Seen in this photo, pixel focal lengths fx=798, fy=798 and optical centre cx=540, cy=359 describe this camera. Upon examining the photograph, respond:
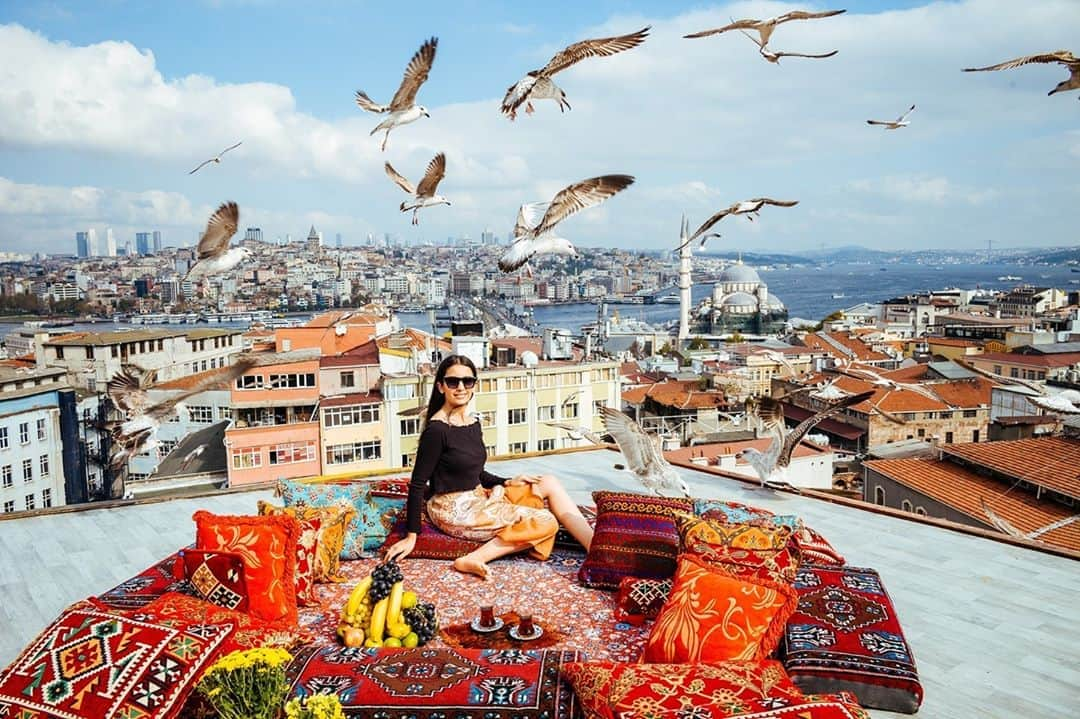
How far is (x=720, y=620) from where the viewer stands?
2.16 metres

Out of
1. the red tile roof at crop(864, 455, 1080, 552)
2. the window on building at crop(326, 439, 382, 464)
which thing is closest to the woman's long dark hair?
the red tile roof at crop(864, 455, 1080, 552)

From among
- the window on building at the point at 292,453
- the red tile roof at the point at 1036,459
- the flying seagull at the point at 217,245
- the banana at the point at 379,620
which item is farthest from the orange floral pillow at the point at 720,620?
the window on building at the point at 292,453

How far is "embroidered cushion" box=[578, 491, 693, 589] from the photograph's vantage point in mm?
2812

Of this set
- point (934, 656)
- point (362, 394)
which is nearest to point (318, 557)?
point (934, 656)

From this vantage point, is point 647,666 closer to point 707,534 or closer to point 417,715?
point 417,715

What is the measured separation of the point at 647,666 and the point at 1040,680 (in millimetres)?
1327

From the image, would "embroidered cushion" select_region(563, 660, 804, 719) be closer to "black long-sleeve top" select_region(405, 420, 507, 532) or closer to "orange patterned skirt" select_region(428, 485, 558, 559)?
"orange patterned skirt" select_region(428, 485, 558, 559)

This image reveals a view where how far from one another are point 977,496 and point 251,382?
12.1 metres

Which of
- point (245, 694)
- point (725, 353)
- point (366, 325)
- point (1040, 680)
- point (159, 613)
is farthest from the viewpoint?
point (725, 353)

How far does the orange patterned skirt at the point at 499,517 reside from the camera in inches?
124

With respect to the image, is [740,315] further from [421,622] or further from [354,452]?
[421,622]

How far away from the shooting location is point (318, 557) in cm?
289

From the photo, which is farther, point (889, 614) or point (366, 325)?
point (366, 325)

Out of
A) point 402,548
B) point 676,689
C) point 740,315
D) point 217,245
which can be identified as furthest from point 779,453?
point 740,315
